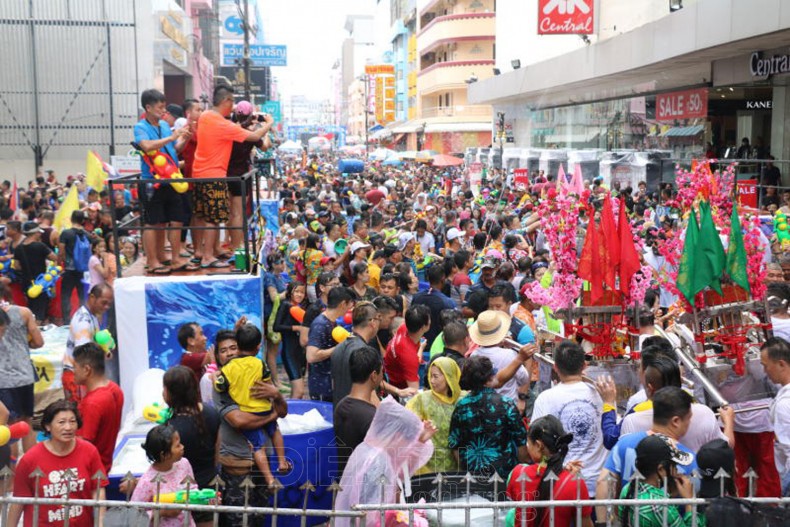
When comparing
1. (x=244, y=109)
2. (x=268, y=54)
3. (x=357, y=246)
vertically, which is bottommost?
(x=357, y=246)

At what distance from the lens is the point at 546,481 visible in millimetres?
4371

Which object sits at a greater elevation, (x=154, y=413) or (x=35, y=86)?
(x=35, y=86)

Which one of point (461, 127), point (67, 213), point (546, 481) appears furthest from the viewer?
point (461, 127)

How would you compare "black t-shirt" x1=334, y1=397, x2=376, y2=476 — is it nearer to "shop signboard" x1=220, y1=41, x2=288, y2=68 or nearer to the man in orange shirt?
the man in orange shirt

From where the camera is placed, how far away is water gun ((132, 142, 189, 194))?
852 centimetres

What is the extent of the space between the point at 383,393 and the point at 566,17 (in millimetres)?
24202

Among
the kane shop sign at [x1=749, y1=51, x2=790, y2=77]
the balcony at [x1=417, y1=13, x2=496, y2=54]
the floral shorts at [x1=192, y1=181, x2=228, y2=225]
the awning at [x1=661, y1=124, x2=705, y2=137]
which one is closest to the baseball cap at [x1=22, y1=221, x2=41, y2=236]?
the floral shorts at [x1=192, y1=181, x2=228, y2=225]

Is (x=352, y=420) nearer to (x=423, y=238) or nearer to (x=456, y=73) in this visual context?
(x=423, y=238)

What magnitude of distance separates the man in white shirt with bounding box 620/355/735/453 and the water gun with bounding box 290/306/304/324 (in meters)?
4.57

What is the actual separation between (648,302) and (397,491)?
4.88 m

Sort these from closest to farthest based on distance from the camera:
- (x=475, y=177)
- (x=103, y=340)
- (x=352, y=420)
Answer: (x=352, y=420), (x=103, y=340), (x=475, y=177)

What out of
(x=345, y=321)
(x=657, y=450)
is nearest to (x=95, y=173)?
(x=345, y=321)

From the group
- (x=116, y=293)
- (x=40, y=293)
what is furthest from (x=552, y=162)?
(x=116, y=293)

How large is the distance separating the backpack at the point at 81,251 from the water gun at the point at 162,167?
150 inches
